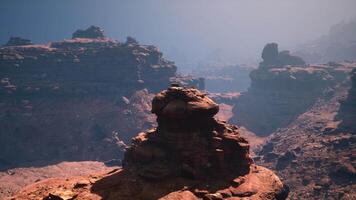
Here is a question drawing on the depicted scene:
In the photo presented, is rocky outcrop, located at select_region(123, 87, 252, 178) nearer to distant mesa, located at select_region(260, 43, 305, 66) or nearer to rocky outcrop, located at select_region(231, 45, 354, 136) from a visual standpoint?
rocky outcrop, located at select_region(231, 45, 354, 136)

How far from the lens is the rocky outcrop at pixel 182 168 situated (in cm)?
3073

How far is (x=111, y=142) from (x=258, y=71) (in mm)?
84289

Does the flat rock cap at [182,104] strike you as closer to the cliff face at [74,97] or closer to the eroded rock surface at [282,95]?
the cliff face at [74,97]

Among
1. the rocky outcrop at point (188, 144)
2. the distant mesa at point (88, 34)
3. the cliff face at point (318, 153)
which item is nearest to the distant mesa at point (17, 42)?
the distant mesa at point (88, 34)

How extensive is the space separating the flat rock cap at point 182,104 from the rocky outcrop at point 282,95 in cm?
9313

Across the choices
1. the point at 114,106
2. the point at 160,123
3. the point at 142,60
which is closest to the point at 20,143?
the point at 114,106

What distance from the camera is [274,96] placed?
14662 cm

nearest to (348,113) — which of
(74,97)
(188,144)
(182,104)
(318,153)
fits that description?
(318,153)

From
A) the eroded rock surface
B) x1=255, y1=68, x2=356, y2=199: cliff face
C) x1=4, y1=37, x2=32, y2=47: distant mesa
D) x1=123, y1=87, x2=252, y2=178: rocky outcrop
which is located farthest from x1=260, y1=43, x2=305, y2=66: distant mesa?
x1=123, y1=87, x2=252, y2=178: rocky outcrop

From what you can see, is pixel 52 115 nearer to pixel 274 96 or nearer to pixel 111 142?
pixel 111 142

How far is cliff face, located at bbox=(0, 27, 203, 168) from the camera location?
343ft

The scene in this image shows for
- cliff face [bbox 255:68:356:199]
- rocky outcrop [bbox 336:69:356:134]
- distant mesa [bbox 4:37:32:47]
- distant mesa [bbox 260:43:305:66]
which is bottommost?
cliff face [bbox 255:68:356:199]

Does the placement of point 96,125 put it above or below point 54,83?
below

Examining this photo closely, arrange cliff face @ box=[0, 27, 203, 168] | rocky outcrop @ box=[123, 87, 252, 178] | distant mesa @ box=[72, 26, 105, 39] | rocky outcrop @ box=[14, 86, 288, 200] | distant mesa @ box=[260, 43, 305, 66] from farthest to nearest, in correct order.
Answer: distant mesa @ box=[260, 43, 305, 66]
distant mesa @ box=[72, 26, 105, 39]
cliff face @ box=[0, 27, 203, 168]
rocky outcrop @ box=[123, 87, 252, 178]
rocky outcrop @ box=[14, 86, 288, 200]
